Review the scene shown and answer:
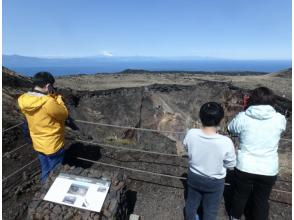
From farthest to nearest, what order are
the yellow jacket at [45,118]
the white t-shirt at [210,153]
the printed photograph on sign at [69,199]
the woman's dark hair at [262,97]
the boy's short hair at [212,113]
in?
the yellow jacket at [45,118] → the printed photograph on sign at [69,199] → the woman's dark hair at [262,97] → the white t-shirt at [210,153] → the boy's short hair at [212,113]

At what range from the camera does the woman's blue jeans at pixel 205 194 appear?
453 cm

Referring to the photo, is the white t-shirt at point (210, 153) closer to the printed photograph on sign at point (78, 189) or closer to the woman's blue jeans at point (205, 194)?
the woman's blue jeans at point (205, 194)

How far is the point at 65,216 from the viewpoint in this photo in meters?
4.60

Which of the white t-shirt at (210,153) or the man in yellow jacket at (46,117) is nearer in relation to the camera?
the white t-shirt at (210,153)

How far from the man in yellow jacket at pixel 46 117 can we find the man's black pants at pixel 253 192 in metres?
2.84

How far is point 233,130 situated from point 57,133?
108 inches

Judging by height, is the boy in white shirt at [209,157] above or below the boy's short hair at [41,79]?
below

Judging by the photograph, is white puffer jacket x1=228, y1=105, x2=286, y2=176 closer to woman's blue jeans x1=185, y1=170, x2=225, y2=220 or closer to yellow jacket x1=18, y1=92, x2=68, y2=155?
woman's blue jeans x1=185, y1=170, x2=225, y2=220

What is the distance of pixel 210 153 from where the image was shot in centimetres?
434

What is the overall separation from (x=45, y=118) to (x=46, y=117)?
0.02 meters

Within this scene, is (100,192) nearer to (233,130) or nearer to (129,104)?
(233,130)

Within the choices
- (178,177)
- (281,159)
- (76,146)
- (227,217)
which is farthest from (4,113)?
(281,159)


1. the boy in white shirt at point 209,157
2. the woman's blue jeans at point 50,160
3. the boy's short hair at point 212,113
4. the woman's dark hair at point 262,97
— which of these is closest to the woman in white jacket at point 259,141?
the woman's dark hair at point 262,97

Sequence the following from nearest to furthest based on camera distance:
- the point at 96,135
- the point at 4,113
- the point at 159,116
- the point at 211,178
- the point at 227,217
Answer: the point at 211,178 → the point at 227,217 → the point at 4,113 → the point at 96,135 → the point at 159,116
